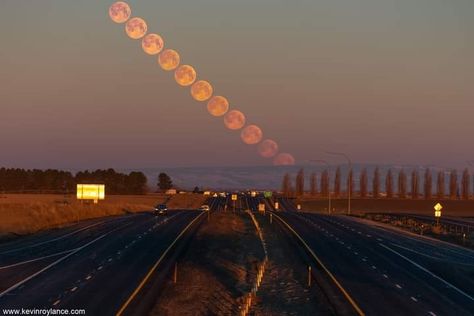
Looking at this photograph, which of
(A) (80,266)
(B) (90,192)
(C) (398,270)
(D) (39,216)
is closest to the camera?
(A) (80,266)

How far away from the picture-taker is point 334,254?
52.5m

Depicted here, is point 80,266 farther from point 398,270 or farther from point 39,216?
point 39,216

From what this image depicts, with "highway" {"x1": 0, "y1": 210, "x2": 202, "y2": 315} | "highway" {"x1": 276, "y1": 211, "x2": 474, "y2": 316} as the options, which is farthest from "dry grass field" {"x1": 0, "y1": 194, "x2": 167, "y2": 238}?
"highway" {"x1": 276, "y1": 211, "x2": 474, "y2": 316}

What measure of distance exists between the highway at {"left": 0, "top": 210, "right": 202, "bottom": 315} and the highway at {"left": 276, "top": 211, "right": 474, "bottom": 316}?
11448 millimetres

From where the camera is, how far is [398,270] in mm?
44438

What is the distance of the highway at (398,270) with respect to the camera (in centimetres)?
3228

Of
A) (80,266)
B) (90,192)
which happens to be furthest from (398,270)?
(90,192)

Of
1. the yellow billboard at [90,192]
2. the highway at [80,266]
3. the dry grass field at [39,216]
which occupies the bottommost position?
the highway at [80,266]

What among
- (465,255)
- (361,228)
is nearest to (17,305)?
(465,255)

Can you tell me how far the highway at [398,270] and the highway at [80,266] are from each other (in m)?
11.4

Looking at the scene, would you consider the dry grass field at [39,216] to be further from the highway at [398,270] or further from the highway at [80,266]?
the highway at [398,270]

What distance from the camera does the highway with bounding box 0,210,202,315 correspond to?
30.8 m

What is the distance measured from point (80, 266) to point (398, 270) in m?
19.6

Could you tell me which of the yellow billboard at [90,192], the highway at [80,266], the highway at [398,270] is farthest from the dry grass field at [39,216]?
the highway at [398,270]
